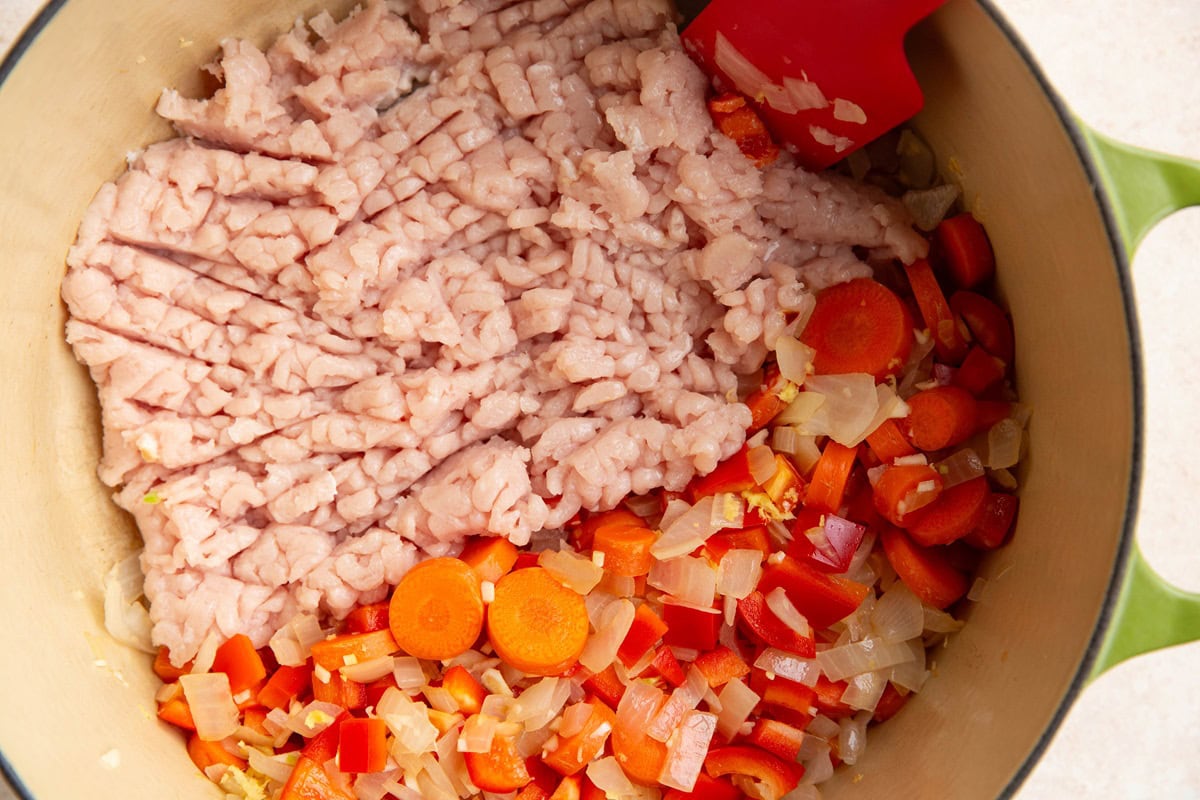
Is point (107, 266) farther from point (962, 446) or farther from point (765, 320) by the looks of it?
point (962, 446)

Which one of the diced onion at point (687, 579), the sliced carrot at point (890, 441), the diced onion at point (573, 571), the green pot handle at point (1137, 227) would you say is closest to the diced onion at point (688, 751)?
the diced onion at point (687, 579)

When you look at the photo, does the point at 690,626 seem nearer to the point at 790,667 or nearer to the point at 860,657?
the point at 790,667

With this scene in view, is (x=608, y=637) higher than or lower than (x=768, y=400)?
lower

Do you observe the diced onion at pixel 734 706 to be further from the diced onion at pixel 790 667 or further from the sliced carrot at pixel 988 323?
the sliced carrot at pixel 988 323

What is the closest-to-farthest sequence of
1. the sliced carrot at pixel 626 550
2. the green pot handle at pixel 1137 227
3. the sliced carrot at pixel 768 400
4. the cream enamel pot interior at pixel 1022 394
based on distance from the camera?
the green pot handle at pixel 1137 227
the cream enamel pot interior at pixel 1022 394
the sliced carrot at pixel 626 550
the sliced carrot at pixel 768 400

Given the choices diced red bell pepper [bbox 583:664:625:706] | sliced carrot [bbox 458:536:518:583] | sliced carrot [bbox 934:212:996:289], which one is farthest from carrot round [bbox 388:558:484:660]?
sliced carrot [bbox 934:212:996:289]

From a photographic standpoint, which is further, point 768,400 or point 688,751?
point 768,400

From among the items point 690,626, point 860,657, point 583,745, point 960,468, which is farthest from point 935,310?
point 583,745

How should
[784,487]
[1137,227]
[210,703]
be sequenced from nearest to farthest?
[1137,227]
[210,703]
[784,487]

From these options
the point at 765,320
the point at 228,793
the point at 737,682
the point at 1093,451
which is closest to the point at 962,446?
the point at 1093,451
